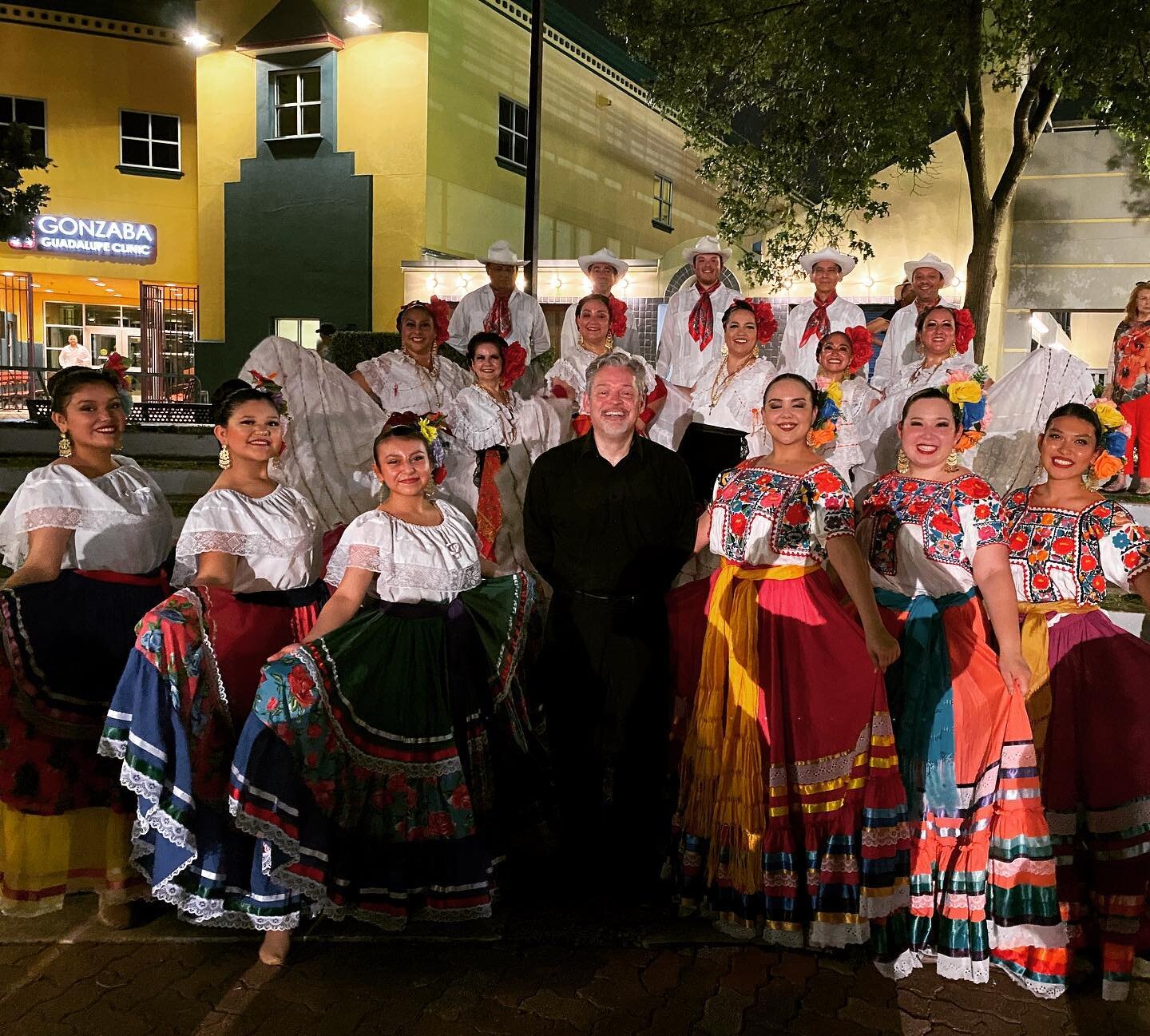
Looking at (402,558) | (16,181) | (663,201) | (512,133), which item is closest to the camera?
(402,558)

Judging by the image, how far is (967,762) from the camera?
3318mm

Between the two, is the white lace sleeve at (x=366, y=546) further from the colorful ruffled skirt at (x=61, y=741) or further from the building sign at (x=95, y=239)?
the building sign at (x=95, y=239)

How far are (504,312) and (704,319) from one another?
61.7 inches

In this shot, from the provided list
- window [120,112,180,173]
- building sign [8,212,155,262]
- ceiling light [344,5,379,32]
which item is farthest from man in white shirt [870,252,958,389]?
window [120,112,180,173]

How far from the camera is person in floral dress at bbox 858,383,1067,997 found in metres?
3.26

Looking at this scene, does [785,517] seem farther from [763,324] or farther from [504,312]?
[504,312]

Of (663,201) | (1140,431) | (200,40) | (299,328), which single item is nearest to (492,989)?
(1140,431)

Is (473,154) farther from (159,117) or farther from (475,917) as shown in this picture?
(475,917)

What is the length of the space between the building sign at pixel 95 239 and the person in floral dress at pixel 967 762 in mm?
18996

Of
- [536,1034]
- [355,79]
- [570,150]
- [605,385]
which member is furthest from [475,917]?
[570,150]

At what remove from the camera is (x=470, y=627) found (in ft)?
11.9

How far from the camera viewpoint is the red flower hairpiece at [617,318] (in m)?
6.11

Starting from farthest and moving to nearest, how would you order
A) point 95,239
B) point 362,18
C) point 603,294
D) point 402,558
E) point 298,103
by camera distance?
point 95,239, point 298,103, point 362,18, point 603,294, point 402,558

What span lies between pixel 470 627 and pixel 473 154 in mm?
14407
